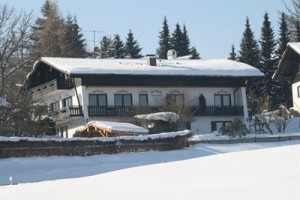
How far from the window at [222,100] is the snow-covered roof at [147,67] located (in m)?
2.55

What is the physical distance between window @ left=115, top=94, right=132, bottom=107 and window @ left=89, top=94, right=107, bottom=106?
1092mm

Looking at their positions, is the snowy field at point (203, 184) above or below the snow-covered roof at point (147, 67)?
below

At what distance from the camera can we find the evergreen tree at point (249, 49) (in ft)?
235

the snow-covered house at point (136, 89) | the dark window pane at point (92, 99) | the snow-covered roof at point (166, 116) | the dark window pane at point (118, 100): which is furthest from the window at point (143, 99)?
the snow-covered roof at point (166, 116)

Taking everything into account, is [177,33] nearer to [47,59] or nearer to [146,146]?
[47,59]

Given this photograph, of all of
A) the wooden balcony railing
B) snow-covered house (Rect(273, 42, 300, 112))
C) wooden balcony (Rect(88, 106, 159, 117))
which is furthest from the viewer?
snow-covered house (Rect(273, 42, 300, 112))

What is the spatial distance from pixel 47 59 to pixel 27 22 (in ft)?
20.2

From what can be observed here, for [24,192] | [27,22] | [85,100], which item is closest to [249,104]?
[85,100]

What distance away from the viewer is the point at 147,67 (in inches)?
2172

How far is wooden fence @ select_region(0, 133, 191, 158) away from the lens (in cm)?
3070

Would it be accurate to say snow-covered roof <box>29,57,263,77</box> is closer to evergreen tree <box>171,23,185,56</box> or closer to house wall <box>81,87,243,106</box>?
house wall <box>81,87,243,106</box>

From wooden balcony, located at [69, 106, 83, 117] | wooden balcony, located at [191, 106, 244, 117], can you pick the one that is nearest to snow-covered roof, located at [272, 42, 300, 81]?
wooden balcony, located at [191, 106, 244, 117]

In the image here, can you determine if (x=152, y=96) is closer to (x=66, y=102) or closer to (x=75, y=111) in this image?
(x=75, y=111)

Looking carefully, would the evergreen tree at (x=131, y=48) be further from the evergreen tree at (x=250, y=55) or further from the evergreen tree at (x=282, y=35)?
the evergreen tree at (x=282, y=35)
